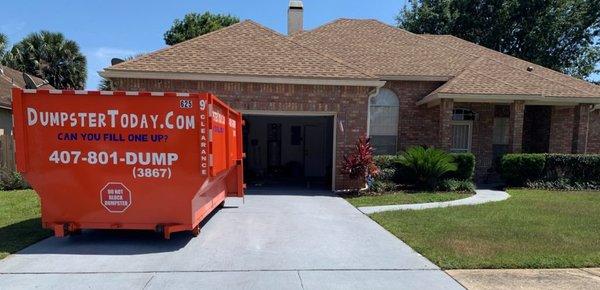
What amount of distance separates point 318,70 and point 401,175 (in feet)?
14.4

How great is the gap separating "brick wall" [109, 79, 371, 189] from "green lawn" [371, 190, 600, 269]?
393 cm

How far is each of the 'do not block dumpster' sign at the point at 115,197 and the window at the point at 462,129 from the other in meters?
13.0

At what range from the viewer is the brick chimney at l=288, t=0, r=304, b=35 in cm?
1942

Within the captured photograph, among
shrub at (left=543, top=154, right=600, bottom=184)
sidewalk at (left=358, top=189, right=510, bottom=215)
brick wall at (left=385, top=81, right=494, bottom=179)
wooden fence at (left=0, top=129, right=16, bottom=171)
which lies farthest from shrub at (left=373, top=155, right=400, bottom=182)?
wooden fence at (left=0, top=129, right=16, bottom=171)

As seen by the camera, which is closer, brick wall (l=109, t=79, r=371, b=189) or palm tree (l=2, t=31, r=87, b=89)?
brick wall (l=109, t=79, r=371, b=189)

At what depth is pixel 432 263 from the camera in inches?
211

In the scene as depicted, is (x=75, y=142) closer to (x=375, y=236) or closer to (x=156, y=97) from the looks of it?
(x=156, y=97)

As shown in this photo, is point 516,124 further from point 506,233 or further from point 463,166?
point 506,233

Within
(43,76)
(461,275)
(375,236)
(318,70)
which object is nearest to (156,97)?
(375,236)

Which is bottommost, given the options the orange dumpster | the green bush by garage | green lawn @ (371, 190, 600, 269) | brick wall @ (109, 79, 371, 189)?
green lawn @ (371, 190, 600, 269)

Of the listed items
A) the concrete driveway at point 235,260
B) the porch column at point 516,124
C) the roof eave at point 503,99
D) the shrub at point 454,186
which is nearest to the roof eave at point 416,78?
the roof eave at point 503,99

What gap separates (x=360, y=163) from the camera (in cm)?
1166

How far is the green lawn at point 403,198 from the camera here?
10.3 meters

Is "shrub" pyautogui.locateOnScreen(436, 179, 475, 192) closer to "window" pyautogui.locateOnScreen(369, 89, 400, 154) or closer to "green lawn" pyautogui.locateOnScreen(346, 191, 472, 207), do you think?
"green lawn" pyautogui.locateOnScreen(346, 191, 472, 207)
